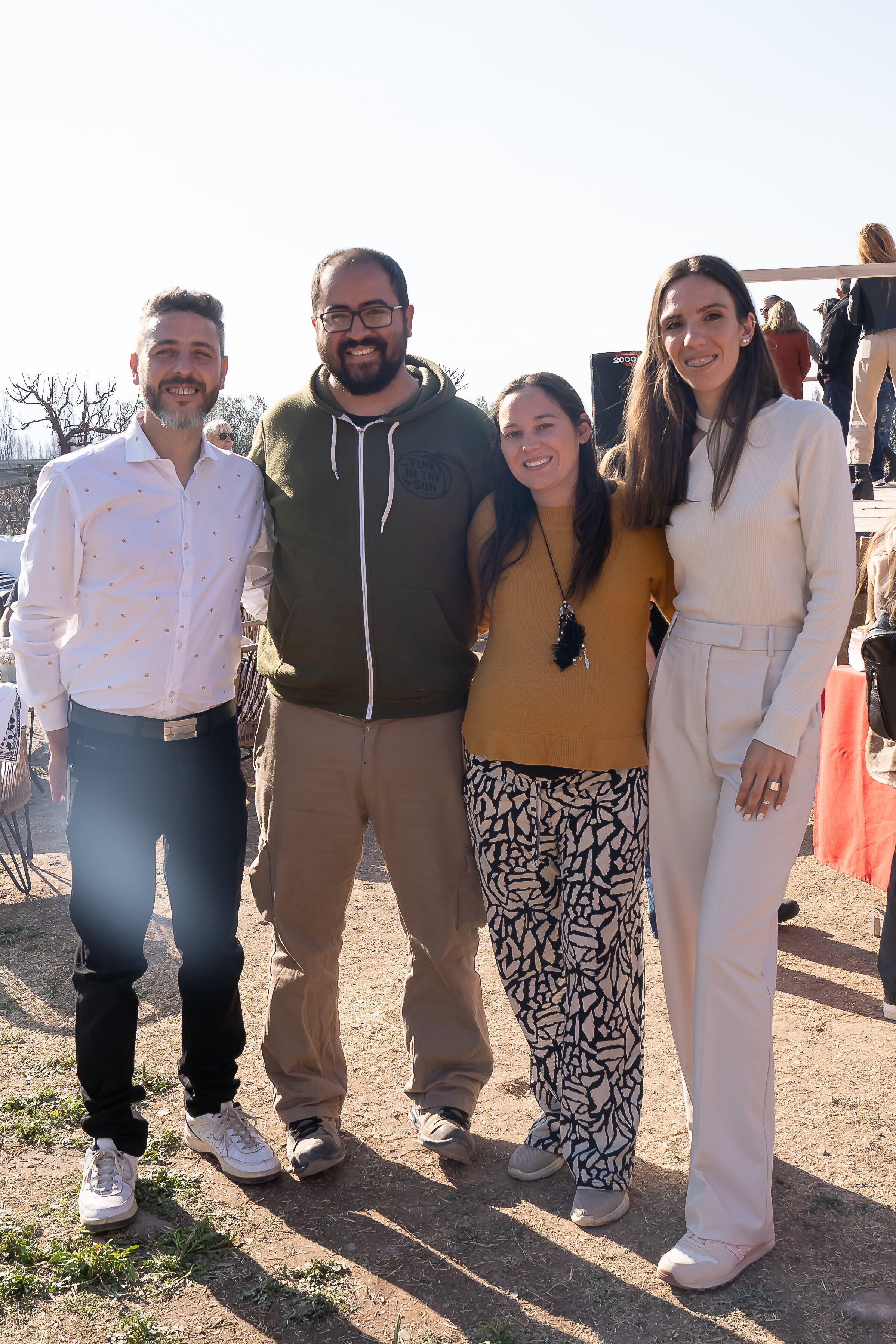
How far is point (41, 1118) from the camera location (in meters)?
3.22

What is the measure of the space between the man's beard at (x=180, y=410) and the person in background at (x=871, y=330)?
548 cm

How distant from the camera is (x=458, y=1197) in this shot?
110 inches

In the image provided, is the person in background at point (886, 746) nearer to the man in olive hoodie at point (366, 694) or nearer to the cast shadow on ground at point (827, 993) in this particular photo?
the cast shadow on ground at point (827, 993)

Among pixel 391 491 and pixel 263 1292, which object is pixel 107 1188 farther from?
pixel 391 491

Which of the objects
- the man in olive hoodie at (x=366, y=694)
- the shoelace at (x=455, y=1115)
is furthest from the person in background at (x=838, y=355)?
the shoelace at (x=455, y=1115)

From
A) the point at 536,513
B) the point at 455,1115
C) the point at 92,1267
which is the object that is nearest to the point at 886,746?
the point at 536,513

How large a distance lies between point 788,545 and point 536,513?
610 mm

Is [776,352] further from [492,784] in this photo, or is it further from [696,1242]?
[696,1242]

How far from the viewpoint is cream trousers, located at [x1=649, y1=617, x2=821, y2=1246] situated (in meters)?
2.35

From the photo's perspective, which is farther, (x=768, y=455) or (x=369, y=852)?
(x=369, y=852)

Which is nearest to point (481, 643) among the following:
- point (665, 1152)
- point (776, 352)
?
point (776, 352)

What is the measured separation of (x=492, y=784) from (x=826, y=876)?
3.15 m

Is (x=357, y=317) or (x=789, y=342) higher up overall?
(x=789, y=342)

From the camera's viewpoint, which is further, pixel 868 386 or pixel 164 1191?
pixel 868 386
